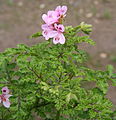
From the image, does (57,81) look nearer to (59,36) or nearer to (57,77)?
(57,77)

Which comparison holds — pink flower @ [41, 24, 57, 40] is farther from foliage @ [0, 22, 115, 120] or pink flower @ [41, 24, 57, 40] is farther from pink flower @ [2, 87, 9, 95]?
pink flower @ [2, 87, 9, 95]

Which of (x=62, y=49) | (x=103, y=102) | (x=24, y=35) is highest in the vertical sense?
(x=24, y=35)

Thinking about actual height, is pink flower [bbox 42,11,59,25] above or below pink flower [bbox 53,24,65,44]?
above

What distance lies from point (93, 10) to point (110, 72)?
13.4 feet

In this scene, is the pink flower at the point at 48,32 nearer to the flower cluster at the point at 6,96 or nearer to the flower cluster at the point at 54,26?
the flower cluster at the point at 54,26

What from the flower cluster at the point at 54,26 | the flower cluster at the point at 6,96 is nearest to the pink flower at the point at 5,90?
the flower cluster at the point at 6,96

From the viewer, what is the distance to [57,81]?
193 cm

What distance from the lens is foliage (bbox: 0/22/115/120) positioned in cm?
185

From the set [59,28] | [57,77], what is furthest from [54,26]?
[57,77]

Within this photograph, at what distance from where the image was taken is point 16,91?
6.51ft

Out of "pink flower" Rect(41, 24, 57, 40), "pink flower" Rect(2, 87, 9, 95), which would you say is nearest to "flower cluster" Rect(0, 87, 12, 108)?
"pink flower" Rect(2, 87, 9, 95)

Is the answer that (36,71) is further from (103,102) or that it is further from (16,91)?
(103,102)

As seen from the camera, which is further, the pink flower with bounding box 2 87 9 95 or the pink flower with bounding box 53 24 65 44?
the pink flower with bounding box 2 87 9 95

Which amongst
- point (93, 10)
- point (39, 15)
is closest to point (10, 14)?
point (39, 15)
